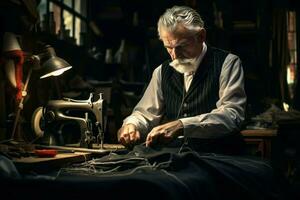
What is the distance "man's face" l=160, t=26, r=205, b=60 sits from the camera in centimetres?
315

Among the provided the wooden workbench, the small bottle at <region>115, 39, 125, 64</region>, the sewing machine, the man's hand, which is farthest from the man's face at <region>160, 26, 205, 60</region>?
the small bottle at <region>115, 39, 125, 64</region>

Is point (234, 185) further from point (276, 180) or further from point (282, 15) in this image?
point (282, 15)

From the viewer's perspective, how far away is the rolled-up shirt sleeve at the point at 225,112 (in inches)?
112

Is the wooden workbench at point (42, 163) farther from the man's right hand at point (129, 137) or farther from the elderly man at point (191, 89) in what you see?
the elderly man at point (191, 89)

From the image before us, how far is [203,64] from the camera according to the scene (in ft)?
10.9

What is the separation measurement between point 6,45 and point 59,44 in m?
2.15

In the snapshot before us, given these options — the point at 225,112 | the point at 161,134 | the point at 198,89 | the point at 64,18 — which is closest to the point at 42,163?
the point at 161,134

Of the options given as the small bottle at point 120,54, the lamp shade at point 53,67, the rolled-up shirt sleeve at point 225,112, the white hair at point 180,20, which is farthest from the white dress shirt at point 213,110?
the small bottle at point 120,54

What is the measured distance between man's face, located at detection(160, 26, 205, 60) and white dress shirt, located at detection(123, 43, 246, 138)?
12 cm

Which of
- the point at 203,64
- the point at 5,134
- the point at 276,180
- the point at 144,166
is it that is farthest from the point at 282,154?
Result: the point at 144,166

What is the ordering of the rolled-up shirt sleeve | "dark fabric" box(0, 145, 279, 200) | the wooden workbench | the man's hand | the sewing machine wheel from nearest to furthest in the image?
1. "dark fabric" box(0, 145, 279, 200)
2. the wooden workbench
3. the man's hand
4. the rolled-up shirt sleeve
5. the sewing machine wheel

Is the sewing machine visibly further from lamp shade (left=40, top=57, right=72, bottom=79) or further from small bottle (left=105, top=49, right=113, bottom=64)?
small bottle (left=105, top=49, right=113, bottom=64)

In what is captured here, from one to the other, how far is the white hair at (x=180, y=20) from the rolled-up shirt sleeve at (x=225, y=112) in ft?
1.05

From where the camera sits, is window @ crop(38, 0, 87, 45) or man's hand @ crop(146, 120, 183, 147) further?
window @ crop(38, 0, 87, 45)
